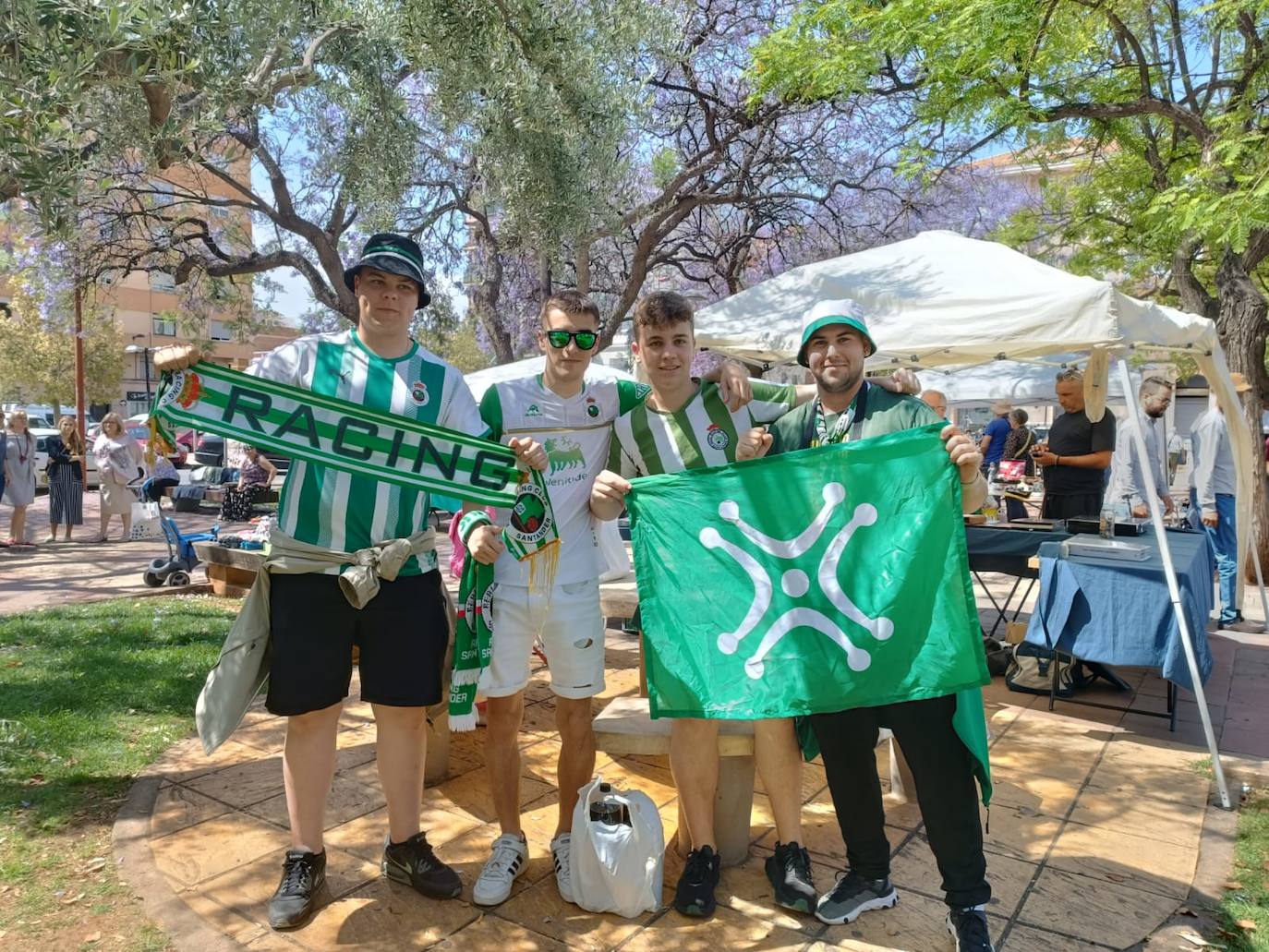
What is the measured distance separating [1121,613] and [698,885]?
10.2ft

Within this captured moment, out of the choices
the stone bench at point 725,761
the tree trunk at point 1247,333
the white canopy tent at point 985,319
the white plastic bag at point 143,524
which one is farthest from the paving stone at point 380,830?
the white plastic bag at point 143,524

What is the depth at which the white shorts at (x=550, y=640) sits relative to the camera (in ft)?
10.0

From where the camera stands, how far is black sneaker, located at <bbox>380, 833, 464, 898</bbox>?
3.08 m

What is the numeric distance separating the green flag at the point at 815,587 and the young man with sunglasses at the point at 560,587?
0.79 feet

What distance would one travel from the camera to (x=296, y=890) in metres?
2.94

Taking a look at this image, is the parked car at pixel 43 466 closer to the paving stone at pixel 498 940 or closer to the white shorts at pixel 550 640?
the white shorts at pixel 550 640

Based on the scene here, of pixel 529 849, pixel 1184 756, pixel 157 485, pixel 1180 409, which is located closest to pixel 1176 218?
pixel 1184 756

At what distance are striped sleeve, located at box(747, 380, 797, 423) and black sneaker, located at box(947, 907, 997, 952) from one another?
172 cm

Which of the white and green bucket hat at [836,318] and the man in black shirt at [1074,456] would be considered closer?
the white and green bucket hat at [836,318]

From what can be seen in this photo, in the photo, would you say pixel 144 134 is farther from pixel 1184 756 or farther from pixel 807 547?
pixel 1184 756

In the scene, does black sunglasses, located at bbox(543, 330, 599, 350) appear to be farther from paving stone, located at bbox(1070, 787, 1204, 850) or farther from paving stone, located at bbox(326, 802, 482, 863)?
paving stone, located at bbox(1070, 787, 1204, 850)

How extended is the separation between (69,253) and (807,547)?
15339 millimetres

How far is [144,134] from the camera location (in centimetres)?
601

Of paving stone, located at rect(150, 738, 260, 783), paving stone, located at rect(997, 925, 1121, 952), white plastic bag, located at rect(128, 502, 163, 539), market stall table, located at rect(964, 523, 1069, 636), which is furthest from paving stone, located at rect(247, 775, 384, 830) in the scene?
white plastic bag, located at rect(128, 502, 163, 539)
